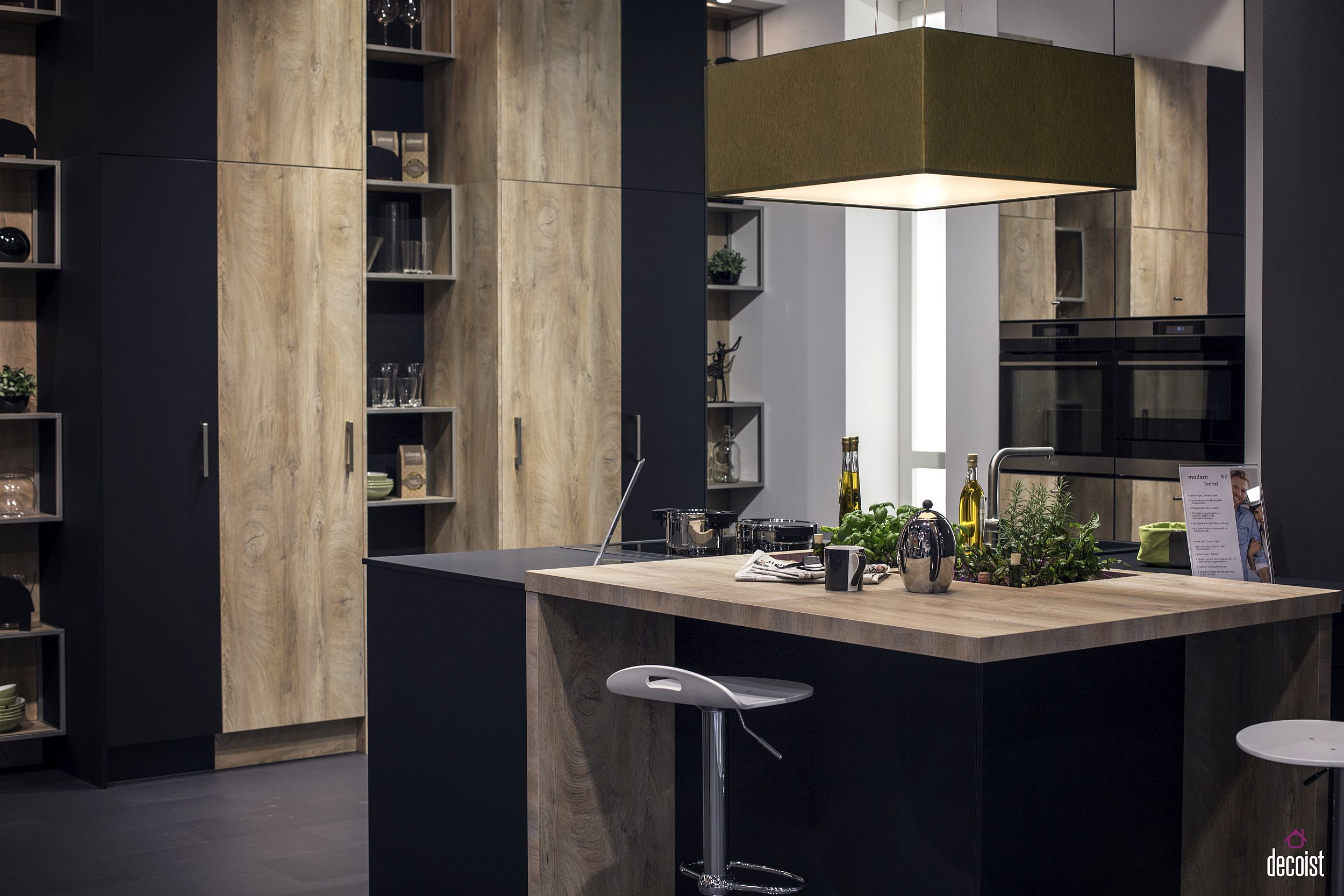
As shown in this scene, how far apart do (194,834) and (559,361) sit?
2266mm

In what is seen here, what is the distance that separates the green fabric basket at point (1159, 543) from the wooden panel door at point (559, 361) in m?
2.77

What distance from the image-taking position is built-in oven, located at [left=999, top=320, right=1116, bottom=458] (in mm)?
5273

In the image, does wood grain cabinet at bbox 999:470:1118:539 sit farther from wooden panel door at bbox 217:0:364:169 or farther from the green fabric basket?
wooden panel door at bbox 217:0:364:169

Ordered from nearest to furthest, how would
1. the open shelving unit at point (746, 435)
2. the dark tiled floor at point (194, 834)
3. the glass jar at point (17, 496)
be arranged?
the dark tiled floor at point (194, 834)
the glass jar at point (17, 496)
the open shelving unit at point (746, 435)

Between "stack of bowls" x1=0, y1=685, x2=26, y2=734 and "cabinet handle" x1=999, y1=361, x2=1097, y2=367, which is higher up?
"cabinet handle" x1=999, y1=361, x2=1097, y2=367

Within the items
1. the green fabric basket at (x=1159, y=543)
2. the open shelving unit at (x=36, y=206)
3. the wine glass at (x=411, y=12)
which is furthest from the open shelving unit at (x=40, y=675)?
the green fabric basket at (x=1159, y=543)

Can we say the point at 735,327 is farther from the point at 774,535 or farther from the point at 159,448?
the point at 774,535

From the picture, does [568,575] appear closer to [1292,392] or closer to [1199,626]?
[1199,626]

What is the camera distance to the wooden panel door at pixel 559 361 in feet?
18.3

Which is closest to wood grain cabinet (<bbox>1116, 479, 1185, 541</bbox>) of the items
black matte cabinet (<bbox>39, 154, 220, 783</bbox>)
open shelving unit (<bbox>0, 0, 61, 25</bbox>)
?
black matte cabinet (<bbox>39, 154, 220, 783</bbox>)

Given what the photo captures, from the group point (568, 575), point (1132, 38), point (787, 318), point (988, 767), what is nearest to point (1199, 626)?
point (988, 767)

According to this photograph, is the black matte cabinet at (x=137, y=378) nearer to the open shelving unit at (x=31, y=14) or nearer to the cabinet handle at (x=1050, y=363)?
the open shelving unit at (x=31, y=14)

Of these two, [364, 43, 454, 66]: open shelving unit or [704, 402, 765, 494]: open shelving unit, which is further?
[704, 402, 765, 494]: open shelving unit

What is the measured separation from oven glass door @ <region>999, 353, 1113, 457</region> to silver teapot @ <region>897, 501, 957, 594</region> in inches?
107
